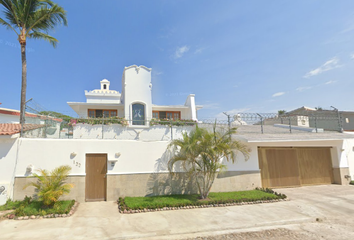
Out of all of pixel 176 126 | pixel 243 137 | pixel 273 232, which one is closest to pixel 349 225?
pixel 273 232

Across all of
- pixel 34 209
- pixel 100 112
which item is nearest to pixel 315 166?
pixel 34 209

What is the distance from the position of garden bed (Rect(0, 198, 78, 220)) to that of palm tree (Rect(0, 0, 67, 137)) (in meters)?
6.94

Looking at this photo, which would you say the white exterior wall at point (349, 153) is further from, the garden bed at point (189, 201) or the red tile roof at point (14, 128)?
the red tile roof at point (14, 128)

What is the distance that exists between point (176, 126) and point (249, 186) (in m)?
5.92

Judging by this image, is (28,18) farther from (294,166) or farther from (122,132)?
(294,166)

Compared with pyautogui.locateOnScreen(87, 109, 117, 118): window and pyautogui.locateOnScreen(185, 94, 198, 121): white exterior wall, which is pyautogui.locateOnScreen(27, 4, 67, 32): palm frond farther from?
pyautogui.locateOnScreen(185, 94, 198, 121): white exterior wall

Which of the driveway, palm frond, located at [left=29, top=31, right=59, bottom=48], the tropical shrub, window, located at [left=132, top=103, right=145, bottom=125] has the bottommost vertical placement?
the driveway

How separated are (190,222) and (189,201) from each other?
6.62 feet

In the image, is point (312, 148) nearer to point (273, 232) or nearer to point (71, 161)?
point (273, 232)

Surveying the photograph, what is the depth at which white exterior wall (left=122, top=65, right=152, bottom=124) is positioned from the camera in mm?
17141

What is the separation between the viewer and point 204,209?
9.04m

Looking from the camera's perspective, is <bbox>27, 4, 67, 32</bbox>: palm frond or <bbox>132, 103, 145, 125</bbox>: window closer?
<bbox>27, 4, 67, 32</bbox>: palm frond

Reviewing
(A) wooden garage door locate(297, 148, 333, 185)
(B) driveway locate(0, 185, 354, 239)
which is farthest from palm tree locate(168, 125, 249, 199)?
(A) wooden garage door locate(297, 148, 333, 185)

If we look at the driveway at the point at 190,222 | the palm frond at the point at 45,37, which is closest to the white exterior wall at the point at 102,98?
the palm frond at the point at 45,37
